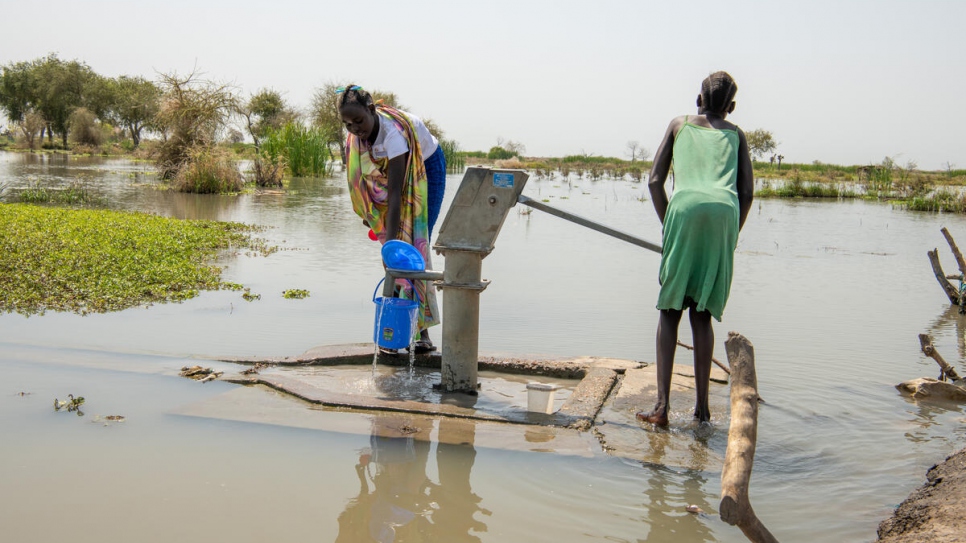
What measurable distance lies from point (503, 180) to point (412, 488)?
1560 mm

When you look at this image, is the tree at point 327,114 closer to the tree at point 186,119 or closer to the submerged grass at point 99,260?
the tree at point 186,119

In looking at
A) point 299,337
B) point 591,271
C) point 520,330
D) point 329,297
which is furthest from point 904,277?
point 299,337

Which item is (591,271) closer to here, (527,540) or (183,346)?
(183,346)

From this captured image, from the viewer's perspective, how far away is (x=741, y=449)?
2.20 meters

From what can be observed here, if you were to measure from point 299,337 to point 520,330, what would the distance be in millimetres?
1694

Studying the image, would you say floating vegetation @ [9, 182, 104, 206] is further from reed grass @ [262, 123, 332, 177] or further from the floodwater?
reed grass @ [262, 123, 332, 177]

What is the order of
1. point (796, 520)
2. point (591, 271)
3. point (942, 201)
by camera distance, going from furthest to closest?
point (942, 201) < point (591, 271) < point (796, 520)

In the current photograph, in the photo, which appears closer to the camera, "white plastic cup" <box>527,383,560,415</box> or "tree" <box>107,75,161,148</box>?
"white plastic cup" <box>527,383,560,415</box>

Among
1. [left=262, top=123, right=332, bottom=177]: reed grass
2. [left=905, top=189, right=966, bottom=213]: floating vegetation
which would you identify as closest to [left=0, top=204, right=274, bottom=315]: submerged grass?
[left=262, top=123, right=332, bottom=177]: reed grass

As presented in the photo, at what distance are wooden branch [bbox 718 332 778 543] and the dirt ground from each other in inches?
26.7

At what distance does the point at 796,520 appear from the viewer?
9.86 feet

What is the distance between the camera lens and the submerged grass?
19.6 feet

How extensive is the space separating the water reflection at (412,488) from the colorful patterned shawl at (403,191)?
102 cm

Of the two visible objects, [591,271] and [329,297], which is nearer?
[329,297]
